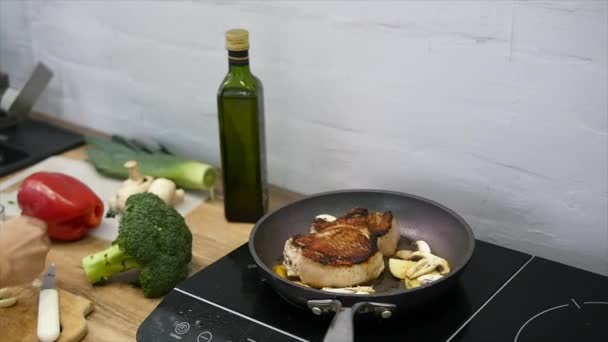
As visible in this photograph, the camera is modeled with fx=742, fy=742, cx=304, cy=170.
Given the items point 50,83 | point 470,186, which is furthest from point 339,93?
point 50,83

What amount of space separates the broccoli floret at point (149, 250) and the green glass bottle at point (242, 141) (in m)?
0.18

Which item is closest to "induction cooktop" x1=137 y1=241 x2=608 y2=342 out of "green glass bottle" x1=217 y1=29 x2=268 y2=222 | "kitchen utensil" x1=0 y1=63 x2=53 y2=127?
"green glass bottle" x1=217 y1=29 x2=268 y2=222

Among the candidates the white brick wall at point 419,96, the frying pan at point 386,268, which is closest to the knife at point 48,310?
the frying pan at point 386,268

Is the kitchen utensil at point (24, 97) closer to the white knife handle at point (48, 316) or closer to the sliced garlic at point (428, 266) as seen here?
the white knife handle at point (48, 316)

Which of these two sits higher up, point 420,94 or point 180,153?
point 420,94

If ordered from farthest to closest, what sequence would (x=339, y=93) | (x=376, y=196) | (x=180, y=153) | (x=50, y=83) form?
(x=50, y=83)
(x=180, y=153)
(x=339, y=93)
(x=376, y=196)

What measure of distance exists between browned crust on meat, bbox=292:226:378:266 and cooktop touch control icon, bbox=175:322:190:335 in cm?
20

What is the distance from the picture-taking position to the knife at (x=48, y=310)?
3.59ft

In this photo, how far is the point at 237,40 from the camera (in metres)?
1.25

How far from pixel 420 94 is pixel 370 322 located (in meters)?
0.45

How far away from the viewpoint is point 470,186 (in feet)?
4.27

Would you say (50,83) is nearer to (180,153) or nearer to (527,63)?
(180,153)

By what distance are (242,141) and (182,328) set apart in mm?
421

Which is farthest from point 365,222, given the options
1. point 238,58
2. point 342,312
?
point 238,58
